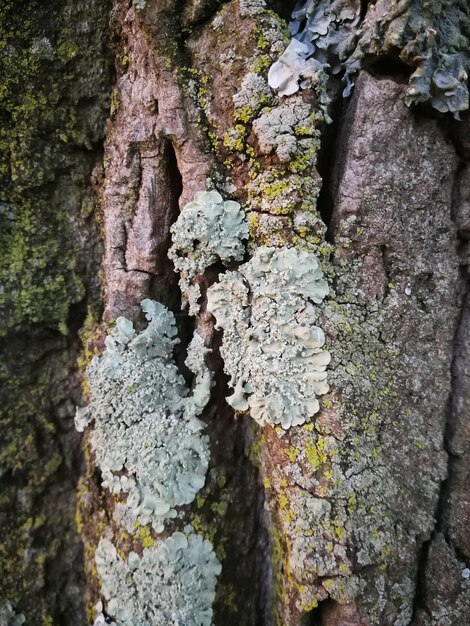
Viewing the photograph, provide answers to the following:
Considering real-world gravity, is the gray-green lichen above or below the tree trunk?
above

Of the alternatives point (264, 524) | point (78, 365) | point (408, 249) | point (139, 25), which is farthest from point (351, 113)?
point (264, 524)

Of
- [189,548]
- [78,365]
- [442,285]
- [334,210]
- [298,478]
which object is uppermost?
[334,210]

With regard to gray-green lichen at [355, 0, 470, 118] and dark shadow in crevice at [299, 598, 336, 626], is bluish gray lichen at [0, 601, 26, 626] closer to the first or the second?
dark shadow in crevice at [299, 598, 336, 626]

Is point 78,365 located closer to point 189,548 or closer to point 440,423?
point 189,548

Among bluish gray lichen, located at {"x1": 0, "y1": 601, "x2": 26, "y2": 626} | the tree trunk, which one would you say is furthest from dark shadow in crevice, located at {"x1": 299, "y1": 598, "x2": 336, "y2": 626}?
bluish gray lichen, located at {"x1": 0, "y1": 601, "x2": 26, "y2": 626}

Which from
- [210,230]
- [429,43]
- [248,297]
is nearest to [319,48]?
[429,43]
